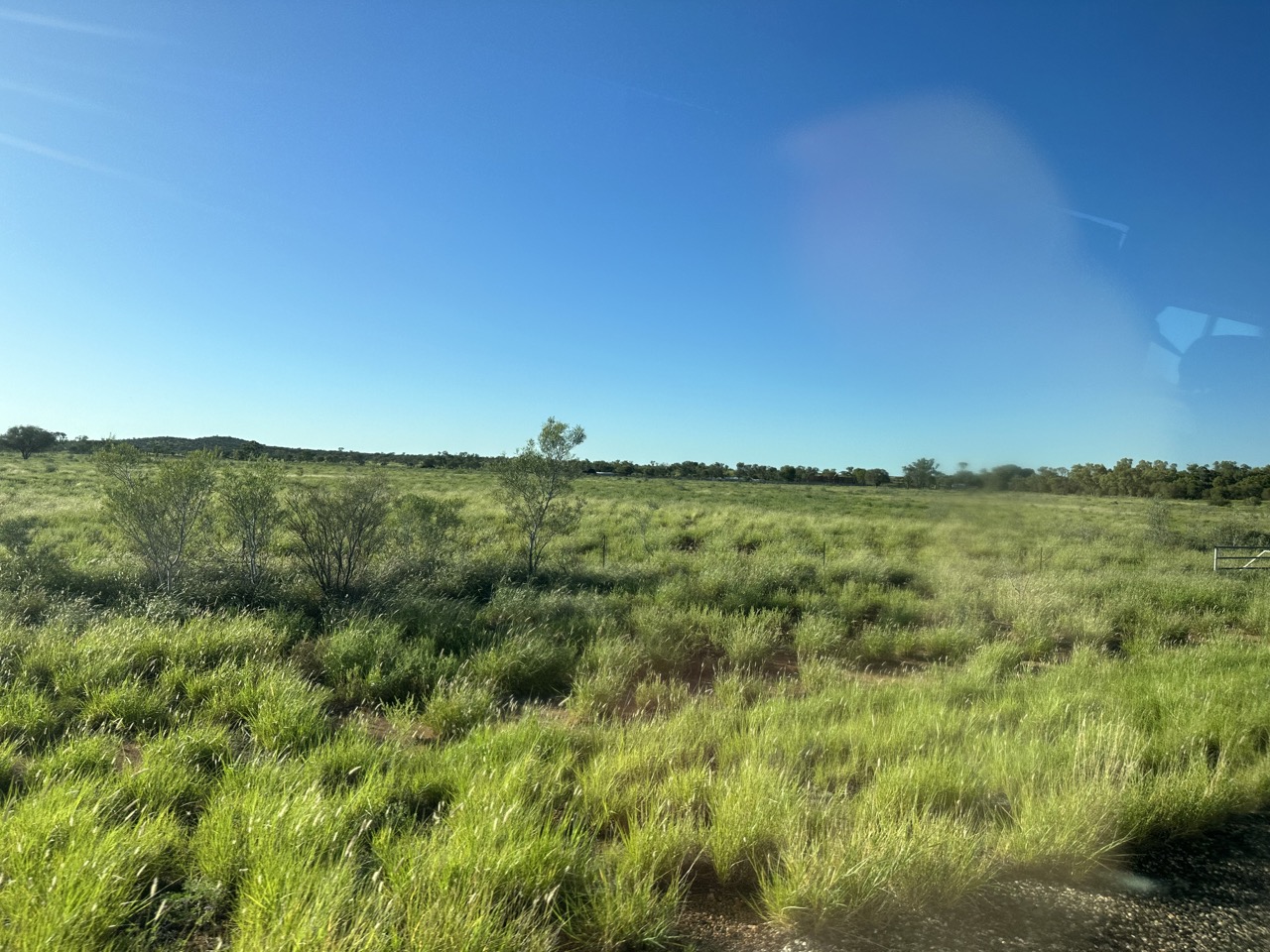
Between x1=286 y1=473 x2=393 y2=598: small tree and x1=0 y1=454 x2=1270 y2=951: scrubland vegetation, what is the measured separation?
0.14 m

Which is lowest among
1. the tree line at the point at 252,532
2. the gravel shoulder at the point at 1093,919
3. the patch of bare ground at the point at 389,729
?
the patch of bare ground at the point at 389,729

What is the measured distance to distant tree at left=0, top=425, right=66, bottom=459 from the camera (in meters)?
63.7

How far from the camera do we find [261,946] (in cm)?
242

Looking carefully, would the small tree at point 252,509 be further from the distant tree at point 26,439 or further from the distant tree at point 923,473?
the distant tree at point 26,439

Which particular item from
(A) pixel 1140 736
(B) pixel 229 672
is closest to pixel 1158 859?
(A) pixel 1140 736

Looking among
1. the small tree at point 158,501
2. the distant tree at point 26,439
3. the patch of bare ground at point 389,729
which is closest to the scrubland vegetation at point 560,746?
the patch of bare ground at point 389,729

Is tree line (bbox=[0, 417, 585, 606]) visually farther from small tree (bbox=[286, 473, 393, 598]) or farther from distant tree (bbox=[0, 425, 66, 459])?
distant tree (bbox=[0, 425, 66, 459])

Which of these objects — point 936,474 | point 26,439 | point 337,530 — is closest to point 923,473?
point 936,474

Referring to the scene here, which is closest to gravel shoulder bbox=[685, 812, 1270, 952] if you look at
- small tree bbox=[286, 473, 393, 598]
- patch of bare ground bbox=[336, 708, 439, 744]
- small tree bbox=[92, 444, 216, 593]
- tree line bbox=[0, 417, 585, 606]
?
patch of bare ground bbox=[336, 708, 439, 744]

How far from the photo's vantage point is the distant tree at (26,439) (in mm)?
63672

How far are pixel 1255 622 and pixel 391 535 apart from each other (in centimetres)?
1598

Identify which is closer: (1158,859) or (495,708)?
(1158,859)

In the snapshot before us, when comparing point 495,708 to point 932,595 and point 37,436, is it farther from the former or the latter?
point 37,436

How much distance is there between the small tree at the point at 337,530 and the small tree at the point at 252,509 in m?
0.40
